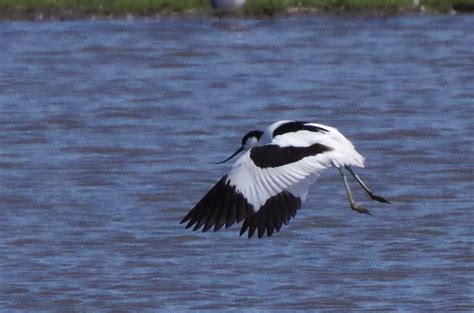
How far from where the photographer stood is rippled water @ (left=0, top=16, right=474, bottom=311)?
9.27 meters

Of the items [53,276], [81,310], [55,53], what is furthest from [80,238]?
[55,53]

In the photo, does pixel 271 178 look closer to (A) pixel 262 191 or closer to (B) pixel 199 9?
(A) pixel 262 191

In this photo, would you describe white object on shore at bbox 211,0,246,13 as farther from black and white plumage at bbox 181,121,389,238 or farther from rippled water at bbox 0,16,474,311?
black and white plumage at bbox 181,121,389,238

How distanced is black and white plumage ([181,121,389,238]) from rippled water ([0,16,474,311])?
1.27 metres

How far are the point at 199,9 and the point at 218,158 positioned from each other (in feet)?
26.6

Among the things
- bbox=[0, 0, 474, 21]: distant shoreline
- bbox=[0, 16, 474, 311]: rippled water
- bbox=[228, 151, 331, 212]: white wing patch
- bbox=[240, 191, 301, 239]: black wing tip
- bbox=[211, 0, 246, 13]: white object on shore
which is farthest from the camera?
bbox=[0, 0, 474, 21]: distant shoreline

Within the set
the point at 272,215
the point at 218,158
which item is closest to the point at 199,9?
the point at 218,158

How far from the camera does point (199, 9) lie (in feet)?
68.8

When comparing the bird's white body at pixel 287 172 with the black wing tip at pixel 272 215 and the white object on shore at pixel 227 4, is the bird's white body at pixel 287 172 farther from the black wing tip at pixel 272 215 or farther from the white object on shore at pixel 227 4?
the white object on shore at pixel 227 4

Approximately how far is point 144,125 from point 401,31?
5.93 m

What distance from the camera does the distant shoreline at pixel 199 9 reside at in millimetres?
20922

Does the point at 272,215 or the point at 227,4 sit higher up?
the point at 272,215

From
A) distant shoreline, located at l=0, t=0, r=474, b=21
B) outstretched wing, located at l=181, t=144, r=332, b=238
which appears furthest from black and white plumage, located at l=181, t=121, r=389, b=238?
distant shoreline, located at l=0, t=0, r=474, b=21

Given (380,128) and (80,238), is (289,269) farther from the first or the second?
(380,128)
